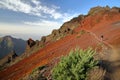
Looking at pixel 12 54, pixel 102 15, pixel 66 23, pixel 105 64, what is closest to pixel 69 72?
pixel 105 64

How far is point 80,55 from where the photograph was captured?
13883 mm

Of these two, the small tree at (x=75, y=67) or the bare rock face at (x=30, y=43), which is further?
the bare rock face at (x=30, y=43)

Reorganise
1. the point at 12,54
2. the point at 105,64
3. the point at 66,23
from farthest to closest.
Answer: the point at 12,54
the point at 66,23
the point at 105,64

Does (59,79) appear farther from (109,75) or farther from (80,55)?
(109,75)

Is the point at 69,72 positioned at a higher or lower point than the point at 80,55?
lower

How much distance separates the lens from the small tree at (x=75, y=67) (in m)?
12.9

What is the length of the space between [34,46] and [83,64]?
2343 inches

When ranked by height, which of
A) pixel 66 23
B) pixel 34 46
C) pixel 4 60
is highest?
pixel 66 23

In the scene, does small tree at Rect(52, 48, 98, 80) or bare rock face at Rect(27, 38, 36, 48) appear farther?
bare rock face at Rect(27, 38, 36, 48)

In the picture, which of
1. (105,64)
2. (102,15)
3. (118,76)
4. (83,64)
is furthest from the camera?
(102,15)

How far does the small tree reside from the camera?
12938 millimetres

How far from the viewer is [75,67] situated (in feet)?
43.1

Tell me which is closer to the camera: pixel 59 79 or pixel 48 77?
pixel 59 79

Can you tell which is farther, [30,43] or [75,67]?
[30,43]
